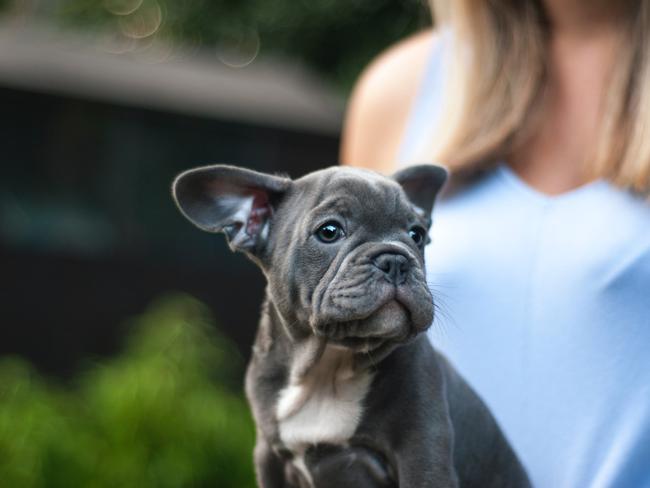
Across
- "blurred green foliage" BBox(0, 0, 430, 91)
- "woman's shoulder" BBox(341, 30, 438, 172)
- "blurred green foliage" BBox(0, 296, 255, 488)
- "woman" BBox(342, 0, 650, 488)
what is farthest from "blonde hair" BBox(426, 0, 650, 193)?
"blurred green foliage" BBox(0, 0, 430, 91)

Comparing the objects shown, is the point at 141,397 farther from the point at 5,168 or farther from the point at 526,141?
the point at 5,168

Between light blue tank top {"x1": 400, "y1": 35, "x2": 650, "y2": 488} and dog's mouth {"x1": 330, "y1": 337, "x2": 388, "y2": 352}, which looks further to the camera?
light blue tank top {"x1": 400, "y1": 35, "x2": 650, "y2": 488}

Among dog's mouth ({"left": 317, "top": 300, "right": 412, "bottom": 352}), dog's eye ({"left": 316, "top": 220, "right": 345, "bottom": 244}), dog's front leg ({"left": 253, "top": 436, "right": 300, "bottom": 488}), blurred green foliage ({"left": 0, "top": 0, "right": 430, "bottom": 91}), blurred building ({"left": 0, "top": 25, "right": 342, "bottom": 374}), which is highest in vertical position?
dog's eye ({"left": 316, "top": 220, "right": 345, "bottom": 244})

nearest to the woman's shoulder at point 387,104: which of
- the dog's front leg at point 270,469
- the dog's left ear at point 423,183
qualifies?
the dog's left ear at point 423,183

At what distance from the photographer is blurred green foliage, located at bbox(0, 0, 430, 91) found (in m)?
7.46

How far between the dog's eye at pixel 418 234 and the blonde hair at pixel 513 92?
0.96 meters

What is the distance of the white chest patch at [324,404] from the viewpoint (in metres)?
1.72

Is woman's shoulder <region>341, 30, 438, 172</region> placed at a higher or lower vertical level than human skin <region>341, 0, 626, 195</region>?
lower

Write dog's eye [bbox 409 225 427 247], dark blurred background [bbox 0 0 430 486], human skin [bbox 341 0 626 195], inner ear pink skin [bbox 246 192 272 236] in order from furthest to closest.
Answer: dark blurred background [bbox 0 0 430 486] < human skin [bbox 341 0 626 195] < inner ear pink skin [bbox 246 192 272 236] < dog's eye [bbox 409 225 427 247]

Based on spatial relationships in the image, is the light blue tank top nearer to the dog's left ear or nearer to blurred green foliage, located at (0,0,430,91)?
the dog's left ear

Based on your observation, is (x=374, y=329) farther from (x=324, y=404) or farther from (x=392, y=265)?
(x=324, y=404)

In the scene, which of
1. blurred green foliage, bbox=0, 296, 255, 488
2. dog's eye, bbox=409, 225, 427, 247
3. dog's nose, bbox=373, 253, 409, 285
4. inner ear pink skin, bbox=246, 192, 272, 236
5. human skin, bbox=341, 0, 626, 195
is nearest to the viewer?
dog's nose, bbox=373, 253, 409, 285

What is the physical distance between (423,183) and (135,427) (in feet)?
10.7

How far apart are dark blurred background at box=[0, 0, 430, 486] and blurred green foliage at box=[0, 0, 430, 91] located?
0.02m
